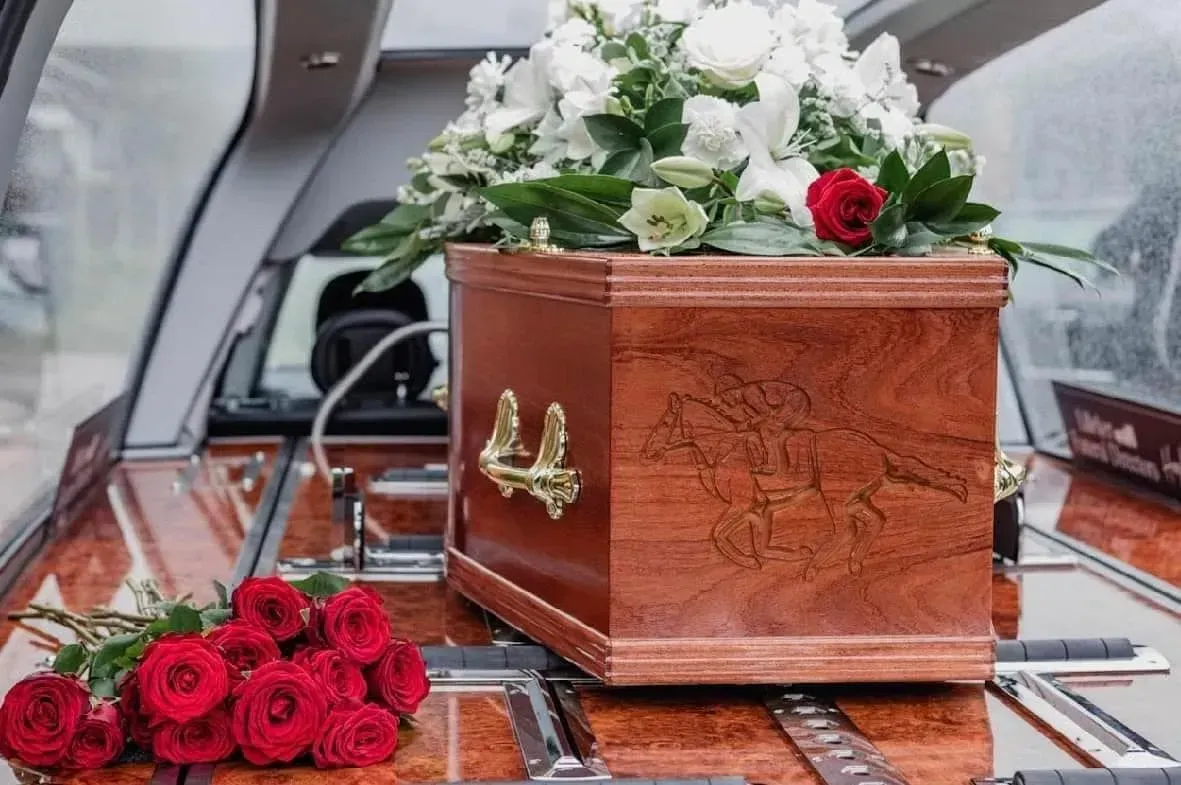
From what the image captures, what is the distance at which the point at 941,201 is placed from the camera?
4.30 ft

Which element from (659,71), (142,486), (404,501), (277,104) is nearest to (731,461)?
(659,71)

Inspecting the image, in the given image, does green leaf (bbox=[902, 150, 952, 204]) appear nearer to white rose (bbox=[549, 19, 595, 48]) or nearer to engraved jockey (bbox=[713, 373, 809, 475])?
engraved jockey (bbox=[713, 373, 809, 475])

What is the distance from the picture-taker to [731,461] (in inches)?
50.3

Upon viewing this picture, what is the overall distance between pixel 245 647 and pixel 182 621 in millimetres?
59

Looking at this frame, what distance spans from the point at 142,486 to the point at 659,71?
1.31 meters

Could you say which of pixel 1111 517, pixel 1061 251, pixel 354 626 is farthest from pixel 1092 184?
pixel 354 626

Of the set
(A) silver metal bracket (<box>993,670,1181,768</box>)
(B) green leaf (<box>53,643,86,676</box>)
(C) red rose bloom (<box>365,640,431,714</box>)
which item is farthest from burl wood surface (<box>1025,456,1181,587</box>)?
(B) green leaf (<box>53,643,86,676</box>)

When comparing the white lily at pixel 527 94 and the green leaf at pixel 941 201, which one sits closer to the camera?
the green leaf at pixel 941 201

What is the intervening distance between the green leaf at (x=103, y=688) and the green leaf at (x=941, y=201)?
0.71 m

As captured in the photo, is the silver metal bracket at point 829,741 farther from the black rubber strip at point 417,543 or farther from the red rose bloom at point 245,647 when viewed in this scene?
the black rubber strip at point 417,543

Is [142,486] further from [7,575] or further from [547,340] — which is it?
[547,340]

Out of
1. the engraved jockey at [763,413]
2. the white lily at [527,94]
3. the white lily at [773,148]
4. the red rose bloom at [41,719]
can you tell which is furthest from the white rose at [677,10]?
the red rose bloom at [41,719]

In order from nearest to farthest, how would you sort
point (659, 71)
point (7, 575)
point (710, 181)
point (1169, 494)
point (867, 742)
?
point (867, 742)
point (710, 181)
point (659, 71)
point (7, 575)
point (1169, 494)

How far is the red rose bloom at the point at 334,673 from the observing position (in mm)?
1170
